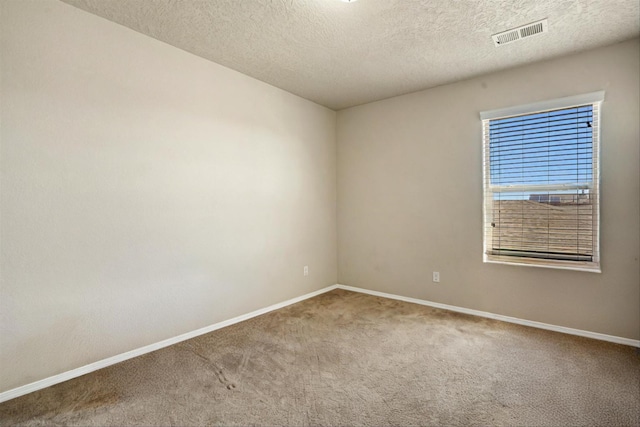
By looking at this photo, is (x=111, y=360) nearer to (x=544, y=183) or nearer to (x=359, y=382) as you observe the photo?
(x=359, y=382)

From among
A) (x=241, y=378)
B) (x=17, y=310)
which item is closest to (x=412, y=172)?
(x=241, y=378)

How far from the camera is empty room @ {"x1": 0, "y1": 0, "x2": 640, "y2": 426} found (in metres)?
2.11

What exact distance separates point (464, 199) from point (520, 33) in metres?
1.68

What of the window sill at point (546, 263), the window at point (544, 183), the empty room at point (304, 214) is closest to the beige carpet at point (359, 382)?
the empty room at point (304, 214)

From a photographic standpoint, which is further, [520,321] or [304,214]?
[304,214]

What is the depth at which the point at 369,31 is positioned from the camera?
2.64 m

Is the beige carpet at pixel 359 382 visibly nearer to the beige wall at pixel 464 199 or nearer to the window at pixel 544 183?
the beige wall at pixel 464 199

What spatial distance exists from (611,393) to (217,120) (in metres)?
3.76

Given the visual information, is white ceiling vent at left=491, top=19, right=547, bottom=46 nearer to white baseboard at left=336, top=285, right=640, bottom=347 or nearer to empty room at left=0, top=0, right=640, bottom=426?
empty room at left=0, top=0, right=640, bottom=426

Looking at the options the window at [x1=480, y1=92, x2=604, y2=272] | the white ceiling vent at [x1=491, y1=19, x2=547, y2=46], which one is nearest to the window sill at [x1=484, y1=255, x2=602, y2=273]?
the window at [x1=480, y1=92, x2=604, y2=272]

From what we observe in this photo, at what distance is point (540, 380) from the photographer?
227 centimetres

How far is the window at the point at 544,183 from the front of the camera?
3.03 metres

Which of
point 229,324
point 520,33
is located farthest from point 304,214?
point 520,33

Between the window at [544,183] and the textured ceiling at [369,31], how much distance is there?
0.55 m
